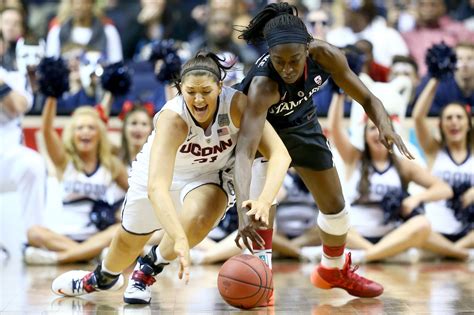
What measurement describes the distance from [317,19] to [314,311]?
14.3 ft

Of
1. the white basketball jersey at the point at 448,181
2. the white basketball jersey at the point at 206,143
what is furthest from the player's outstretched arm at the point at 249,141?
the white basketball jersey at the point at 448,181

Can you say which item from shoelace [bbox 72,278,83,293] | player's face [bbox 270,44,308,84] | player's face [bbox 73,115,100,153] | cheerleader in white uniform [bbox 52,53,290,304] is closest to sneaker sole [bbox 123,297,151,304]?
cheerleader in white uniform [bbox 52,53,290,304]

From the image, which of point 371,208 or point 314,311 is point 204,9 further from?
point 314,311

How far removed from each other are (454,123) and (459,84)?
0.91 m

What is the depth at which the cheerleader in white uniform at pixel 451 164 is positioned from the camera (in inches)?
293

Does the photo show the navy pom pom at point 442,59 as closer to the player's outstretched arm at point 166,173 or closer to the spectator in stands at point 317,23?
the spectator in stands at point 317,23

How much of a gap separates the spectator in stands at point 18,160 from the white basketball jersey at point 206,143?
296 cm

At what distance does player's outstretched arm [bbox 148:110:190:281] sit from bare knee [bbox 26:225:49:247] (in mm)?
3046

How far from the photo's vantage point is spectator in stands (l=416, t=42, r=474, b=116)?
809 centimetres


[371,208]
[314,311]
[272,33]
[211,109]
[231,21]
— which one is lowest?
[314,311]

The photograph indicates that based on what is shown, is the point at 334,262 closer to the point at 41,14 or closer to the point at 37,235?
the point at 37,235

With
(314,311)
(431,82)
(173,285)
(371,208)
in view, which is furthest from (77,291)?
(431,82)

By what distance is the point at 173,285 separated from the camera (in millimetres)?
5988

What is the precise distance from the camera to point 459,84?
8.23 m
